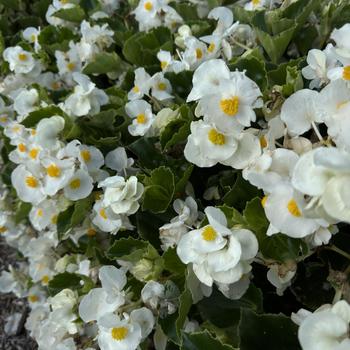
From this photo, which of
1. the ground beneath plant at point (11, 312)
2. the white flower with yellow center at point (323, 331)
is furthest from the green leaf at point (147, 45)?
the ground beneath plant at point (11, 312)

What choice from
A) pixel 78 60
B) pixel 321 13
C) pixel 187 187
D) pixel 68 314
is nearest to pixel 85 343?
pixel 68 314

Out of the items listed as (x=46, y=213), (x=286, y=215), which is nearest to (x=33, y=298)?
(x=46, y=213)

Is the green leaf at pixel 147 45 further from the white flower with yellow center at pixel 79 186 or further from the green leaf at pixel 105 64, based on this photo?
the white flower with yellow center at pixel 79 186

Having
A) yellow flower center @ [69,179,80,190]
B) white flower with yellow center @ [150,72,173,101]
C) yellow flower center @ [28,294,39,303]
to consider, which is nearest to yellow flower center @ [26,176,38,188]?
yellow flower center @ [69,179,80,190]

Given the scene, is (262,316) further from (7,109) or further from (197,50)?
(7,109)

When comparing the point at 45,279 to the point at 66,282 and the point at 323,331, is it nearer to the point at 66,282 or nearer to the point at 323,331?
the point at 66,282

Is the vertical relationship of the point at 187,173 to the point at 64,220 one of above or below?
above
